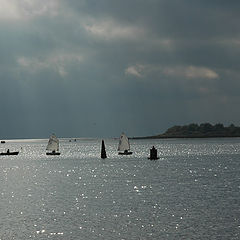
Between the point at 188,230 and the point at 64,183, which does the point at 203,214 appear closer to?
the point at 188,230

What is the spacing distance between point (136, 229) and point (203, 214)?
8.04m

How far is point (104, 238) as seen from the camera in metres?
35.9

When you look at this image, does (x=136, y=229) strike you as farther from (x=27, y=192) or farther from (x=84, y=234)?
(x=27, y=192)

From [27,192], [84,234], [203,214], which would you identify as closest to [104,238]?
[84,234]

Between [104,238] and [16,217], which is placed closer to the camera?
[104,238]

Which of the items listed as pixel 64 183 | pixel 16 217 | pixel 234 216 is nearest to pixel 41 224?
pixel 16 217

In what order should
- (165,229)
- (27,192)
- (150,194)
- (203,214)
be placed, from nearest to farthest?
(165,229) < (203,214) < (150,194) < (27,192)

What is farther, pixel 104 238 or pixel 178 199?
pixel 178 199

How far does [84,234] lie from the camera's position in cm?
3731

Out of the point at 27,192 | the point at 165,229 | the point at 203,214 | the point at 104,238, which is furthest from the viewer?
the point at 27,192

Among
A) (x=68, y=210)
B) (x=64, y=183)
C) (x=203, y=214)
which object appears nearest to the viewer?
(x=203, y=214)

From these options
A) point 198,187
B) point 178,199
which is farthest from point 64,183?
point 178,199

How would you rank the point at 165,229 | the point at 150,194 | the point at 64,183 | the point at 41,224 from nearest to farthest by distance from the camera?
the point at 165,229 → the point at 41,224 → the point at 150,194 → the point at 64,183

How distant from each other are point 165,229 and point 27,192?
31.1 m
